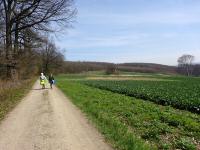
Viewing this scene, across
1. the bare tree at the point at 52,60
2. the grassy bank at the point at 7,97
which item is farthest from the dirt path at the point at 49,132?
the bare tree at the point at 52,60

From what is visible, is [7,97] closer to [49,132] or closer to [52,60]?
[49,132]

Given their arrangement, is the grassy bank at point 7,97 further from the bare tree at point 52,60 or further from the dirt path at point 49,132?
the bare tree at point 52,60

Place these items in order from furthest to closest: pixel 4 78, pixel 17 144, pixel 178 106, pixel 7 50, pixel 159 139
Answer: pixel 4 78, pixel 7 50, pixel 178 106, pixel 159 139, pixel 17 144

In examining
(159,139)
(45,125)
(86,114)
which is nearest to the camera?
(159,139)

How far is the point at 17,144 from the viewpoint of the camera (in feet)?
33.2

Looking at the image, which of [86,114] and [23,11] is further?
[23,11]

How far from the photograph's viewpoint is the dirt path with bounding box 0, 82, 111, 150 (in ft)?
32.5

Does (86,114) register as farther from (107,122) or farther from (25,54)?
(25,54)

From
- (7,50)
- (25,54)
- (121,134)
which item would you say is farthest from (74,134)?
(25,54)

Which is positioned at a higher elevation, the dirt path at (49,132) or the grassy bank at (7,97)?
the dirt path at (49,132)

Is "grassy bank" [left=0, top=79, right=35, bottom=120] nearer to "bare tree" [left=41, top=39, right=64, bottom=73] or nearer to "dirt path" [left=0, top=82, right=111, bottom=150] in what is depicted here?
"dirt path" [left=0, top=82, right=111, bottom=150]

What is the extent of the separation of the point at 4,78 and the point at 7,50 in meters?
4.47

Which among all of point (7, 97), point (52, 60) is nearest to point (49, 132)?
point (7, 97)

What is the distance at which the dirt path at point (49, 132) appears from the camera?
9898 mm
